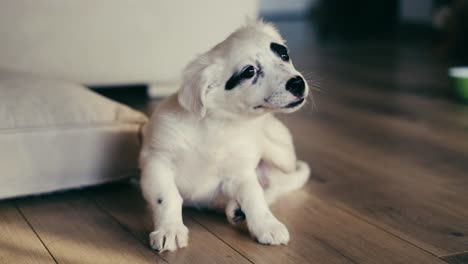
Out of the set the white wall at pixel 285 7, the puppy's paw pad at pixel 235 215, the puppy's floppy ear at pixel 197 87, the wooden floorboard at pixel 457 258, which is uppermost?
the puppy's floppy ear at pixel 197 87

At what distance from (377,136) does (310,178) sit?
2.02 feet

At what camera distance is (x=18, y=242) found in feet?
5.61

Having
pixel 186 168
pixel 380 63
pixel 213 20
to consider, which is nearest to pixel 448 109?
pixel 213 20

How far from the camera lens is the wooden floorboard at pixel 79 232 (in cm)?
161

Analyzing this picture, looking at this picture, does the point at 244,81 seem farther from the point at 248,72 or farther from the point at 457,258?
the point at 457,258

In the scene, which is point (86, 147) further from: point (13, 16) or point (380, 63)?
point (380, 63)

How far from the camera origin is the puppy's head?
5.49ft

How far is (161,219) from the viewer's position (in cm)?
170

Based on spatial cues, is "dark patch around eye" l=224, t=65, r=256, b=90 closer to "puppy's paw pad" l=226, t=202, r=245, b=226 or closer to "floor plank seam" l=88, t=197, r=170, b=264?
"puppy's paw pad" l=226, t=202, r=245, b=226

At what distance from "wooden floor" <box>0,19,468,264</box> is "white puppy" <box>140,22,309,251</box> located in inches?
2.2

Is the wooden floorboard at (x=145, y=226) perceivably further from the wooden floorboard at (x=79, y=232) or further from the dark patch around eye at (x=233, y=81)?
the dark patch around eye at (x=233, y=81)

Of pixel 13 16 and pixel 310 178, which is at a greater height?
pixel 13 16

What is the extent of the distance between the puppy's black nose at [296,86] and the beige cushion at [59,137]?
Result: 706 millimetres

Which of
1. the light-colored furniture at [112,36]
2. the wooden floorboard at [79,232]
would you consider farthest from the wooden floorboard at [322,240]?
the light-colored furniture at [112,36]
